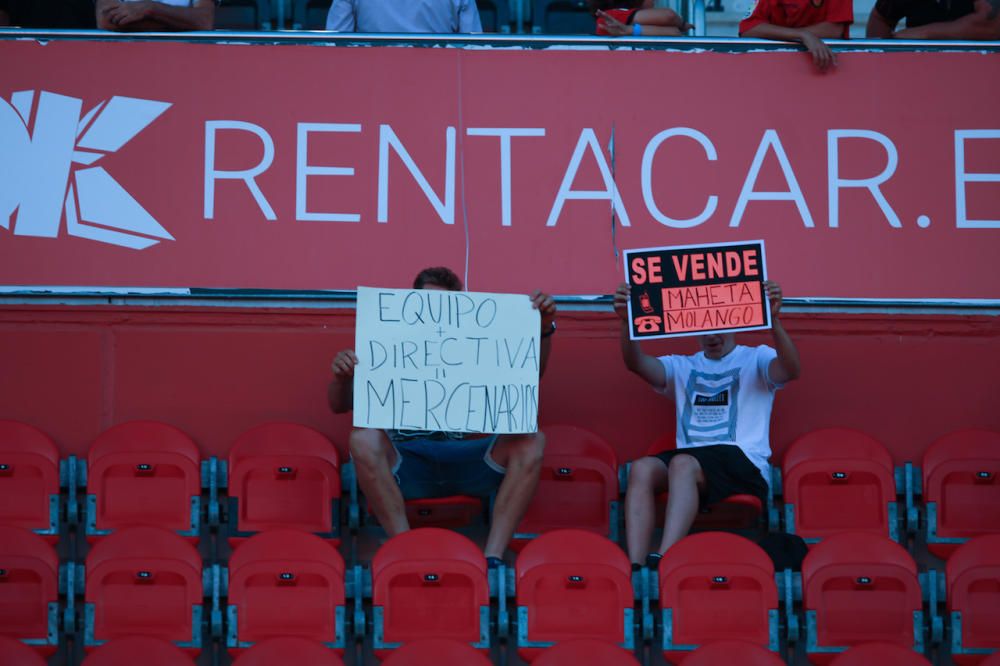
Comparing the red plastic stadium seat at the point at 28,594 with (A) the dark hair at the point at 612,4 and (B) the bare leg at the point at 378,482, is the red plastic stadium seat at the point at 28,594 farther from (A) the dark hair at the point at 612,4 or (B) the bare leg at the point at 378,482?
(A) the dark hair at the point at 612,4

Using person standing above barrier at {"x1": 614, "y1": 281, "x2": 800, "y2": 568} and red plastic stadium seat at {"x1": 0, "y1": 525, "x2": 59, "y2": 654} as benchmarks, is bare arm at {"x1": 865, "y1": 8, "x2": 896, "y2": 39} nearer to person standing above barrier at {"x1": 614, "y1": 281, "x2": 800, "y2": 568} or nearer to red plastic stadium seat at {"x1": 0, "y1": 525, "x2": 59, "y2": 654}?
person standing above barrier at {"x1": 614, "y1": 281, "x2": 800, "y2": 568}

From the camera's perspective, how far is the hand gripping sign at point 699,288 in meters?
5.82

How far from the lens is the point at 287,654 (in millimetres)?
4660

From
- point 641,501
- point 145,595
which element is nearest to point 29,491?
point 145,595

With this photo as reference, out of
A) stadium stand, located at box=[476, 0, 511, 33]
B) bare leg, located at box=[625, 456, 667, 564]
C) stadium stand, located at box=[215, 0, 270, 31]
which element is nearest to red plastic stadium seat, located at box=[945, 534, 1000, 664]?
bare leg, located at box=[625, 456, 667, 564]

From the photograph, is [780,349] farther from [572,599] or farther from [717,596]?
[572,599]

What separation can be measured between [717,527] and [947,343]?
1320 millimetres

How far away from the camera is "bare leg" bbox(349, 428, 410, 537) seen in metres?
5.48

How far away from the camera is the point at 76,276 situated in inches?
255

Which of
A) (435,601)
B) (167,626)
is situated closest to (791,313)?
(435,601)

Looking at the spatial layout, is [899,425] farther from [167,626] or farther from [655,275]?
[167,626]

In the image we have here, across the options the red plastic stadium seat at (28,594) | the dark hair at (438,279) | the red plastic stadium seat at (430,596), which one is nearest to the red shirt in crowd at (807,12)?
the dark hair at (438,279)

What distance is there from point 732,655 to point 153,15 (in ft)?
12.1

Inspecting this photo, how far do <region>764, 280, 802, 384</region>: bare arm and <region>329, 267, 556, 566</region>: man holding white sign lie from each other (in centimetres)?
80
